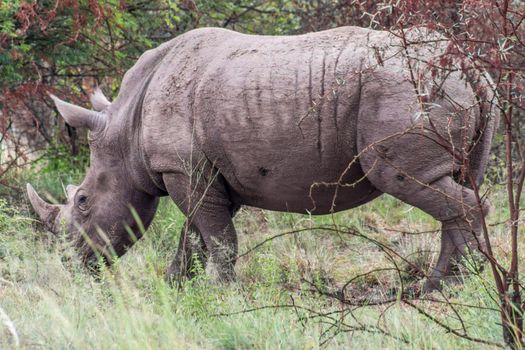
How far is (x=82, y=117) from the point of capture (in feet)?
22.3

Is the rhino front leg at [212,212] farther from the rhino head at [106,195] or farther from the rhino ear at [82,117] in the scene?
the rhino ear at [82,117]

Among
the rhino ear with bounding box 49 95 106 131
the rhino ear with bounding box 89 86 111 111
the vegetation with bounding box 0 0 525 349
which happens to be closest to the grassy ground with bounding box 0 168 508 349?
the vegetation with bounding box 0 0 525 349

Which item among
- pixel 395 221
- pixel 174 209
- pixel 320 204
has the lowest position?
pixel 395 221

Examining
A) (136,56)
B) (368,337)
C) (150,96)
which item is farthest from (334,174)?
(136,56)

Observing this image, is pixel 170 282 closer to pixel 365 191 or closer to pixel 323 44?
pixel 365 191

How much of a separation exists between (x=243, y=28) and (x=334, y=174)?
5028 mm

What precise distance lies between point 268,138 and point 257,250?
5.27 feet

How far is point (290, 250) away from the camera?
7.10m

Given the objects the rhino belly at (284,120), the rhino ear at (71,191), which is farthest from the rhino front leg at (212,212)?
the rhino ear at (71,191)

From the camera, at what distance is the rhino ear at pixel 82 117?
6754mm

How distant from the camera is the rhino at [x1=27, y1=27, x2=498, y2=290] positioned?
5.37 meters

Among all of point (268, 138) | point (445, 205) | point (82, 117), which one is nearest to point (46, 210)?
point (82, 117)

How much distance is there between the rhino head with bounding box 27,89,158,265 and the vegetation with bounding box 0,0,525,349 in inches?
8.7

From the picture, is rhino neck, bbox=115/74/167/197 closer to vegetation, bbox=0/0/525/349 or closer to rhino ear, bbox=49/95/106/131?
rhino ear, bbox=49/95/106/131
